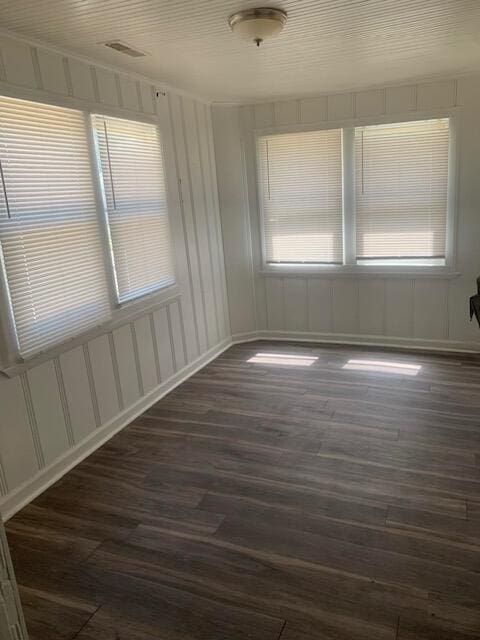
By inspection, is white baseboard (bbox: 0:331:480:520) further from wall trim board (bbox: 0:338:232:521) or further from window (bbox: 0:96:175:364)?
window (bbox: 0:96:175:364)

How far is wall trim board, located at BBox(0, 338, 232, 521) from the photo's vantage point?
2.59 meters

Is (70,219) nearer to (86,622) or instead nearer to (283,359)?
(86,622)

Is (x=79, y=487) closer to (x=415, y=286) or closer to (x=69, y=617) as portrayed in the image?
(x=69, y=617)

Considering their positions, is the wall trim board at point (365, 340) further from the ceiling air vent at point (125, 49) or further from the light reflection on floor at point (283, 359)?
the ceiling air vent at point (125, 49)

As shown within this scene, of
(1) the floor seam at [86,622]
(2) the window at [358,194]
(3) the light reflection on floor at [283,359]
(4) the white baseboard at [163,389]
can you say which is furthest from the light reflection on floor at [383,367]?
(1) the floor seam at [86,622]

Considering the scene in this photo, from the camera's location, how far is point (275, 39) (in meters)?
2.75

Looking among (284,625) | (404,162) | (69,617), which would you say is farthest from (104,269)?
(404,162)

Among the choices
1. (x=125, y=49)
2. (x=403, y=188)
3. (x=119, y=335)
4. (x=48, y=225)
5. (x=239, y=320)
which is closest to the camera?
(x=48, y=225)

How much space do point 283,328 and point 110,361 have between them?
2.27 metres

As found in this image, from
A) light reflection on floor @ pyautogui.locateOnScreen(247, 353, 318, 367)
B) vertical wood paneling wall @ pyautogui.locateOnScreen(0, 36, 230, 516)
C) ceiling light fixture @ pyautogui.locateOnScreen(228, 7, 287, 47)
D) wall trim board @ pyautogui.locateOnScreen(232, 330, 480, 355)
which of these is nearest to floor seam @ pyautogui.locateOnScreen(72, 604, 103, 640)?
vertical wood paneling wall @ pyautogui.locateOnScreen(0, 36, 230, 516)

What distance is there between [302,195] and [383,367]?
1808 mm

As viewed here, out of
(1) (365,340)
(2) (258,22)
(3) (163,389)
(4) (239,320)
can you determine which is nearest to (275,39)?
(2) (258,22)

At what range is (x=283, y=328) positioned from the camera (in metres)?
5.11

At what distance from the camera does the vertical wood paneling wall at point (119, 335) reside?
102 inches
